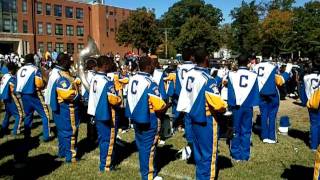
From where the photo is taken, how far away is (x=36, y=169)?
8.25 meters

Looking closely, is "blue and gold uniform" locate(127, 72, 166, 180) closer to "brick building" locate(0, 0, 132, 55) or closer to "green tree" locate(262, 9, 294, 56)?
"brick building" locate(0, 0, 132, 55)

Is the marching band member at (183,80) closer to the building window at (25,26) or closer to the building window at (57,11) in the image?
the building window at (25,26)

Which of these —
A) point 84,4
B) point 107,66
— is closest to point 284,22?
point 84,4

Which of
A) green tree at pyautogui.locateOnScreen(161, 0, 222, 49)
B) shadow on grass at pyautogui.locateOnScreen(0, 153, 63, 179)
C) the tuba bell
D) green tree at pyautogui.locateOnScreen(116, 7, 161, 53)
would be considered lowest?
shadow on grass at pyautogui.locateOnScreen(0, 153, 63, 179)

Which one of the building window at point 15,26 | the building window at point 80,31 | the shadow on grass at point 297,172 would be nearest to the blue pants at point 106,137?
the shadow on grass at point 297,172

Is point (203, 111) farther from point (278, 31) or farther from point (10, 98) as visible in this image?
point (278, 31)

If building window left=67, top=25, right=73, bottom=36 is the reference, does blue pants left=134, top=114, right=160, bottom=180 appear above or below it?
below

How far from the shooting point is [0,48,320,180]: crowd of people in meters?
6.37

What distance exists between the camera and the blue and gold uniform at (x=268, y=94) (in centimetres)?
952

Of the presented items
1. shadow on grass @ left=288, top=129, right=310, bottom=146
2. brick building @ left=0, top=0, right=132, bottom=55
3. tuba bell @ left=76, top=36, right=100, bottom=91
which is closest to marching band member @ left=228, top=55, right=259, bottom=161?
shadow on grass @ left=288, top=129, right=310, bottom=146

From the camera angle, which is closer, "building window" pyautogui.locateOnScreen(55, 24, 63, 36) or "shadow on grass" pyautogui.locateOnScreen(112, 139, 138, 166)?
"shadow on grass" pyautogui.locateOnScreen(112, 139, 138, 166)

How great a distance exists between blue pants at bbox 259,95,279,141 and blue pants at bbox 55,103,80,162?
4.44 metres

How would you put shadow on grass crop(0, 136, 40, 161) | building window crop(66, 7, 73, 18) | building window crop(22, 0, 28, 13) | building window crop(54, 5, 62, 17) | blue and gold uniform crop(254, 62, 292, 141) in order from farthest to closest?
building window crop(66, 7, 73, 18)
building window crop(54, 5, 62, 17)
building window crop(22, 0, 28, 13)
blue and gold uniform crop(254, 62, 292, 141)
shadow on grass crop(0, 136, 40, 161)

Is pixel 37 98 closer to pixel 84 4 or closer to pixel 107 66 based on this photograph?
pixel 107 66
